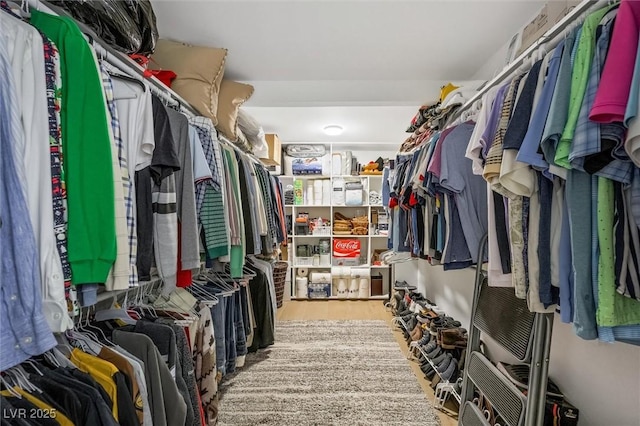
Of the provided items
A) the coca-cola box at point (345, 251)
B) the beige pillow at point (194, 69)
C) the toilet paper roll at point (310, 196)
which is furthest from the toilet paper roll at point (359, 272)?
the beige pillow at point (194, 69)

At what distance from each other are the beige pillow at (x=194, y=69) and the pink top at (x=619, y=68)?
1.59 m

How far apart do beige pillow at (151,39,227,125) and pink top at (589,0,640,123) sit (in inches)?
62.8

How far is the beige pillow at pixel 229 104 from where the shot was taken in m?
1.93

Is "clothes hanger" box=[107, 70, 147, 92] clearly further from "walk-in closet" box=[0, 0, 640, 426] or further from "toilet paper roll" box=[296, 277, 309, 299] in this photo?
"toilet paper roll" box=[296, 277, 309, 299]

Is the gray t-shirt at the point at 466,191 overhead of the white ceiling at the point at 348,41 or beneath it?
beneath

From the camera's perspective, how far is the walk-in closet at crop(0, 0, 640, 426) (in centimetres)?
65

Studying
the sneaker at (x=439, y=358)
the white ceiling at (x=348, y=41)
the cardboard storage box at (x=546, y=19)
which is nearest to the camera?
the cardboard storage box at (x=546, y=19)

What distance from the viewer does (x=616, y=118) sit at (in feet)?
2.05

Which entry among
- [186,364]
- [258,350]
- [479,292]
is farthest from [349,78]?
[258,350]

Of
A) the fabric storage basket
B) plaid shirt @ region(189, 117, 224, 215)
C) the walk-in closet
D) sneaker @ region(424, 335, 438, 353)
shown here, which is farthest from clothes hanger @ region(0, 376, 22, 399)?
Answer: the fabric storage basket

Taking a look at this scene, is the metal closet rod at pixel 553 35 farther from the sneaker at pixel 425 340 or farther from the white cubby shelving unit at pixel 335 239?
the white cubby shelving unit at pixel 335 239

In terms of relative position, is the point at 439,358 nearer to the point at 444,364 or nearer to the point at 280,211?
the point at 444,364

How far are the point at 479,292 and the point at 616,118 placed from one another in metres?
1.13

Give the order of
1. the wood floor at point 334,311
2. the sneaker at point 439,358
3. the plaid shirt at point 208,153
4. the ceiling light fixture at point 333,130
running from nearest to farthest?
the plaid shirt at point 208,153
the sneaker at point 439,358
the wood floor at point 334,311
the ceiling light fixture at point 333,130
